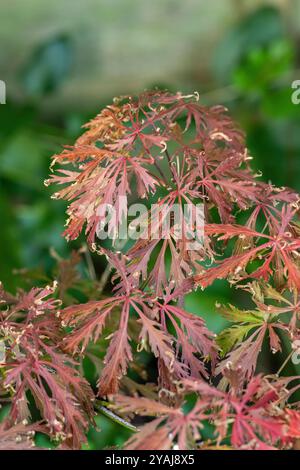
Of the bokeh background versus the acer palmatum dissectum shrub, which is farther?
the bokeh background

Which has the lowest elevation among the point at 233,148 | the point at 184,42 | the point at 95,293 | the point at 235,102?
the point at 95,293

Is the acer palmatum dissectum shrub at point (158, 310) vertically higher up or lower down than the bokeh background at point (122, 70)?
lower down

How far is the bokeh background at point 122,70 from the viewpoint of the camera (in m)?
1.40

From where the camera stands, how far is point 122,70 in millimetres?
1733

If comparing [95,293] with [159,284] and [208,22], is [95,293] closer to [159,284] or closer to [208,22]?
[159,284]

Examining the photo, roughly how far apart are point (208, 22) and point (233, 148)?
3.66ft

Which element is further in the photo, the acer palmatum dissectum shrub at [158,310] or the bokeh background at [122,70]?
the bokeh background at [122,70]

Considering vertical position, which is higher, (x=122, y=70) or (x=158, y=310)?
(x=122, y=70)

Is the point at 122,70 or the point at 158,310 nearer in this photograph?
the point at 158,310

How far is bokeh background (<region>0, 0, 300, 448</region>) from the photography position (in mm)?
1400

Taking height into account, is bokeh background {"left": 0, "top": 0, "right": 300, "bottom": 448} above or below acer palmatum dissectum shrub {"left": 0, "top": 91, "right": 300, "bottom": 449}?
above
